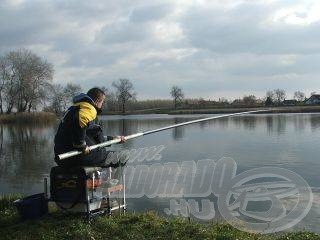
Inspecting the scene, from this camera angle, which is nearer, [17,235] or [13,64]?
[17,235]

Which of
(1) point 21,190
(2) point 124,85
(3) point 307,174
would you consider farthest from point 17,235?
(2) point 124,85

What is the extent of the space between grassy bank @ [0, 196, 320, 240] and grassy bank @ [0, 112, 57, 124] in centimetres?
5584

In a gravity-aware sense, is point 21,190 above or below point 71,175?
below

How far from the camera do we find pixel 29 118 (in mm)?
63812

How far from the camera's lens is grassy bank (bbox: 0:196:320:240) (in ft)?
20.2

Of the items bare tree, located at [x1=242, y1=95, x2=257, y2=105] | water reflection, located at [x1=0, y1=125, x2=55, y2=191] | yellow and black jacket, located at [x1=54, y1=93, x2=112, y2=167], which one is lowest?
water reflection, located at [x1=0, y1=125, x2=55, y2=191]

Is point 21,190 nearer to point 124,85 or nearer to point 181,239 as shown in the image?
point 181,239

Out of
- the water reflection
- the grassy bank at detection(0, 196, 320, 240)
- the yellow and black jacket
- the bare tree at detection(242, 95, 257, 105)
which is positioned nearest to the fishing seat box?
the grassy bank at detection(0, 196, 320, 240)

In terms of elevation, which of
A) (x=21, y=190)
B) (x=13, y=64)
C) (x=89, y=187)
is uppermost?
(x=13, y=64)

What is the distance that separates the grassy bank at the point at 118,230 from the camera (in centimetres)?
616

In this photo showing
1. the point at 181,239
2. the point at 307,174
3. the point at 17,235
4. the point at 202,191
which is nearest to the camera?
the point at 181,239

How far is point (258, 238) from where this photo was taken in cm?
633

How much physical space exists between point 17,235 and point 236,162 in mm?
10740

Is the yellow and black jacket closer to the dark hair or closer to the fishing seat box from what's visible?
the dark hair
